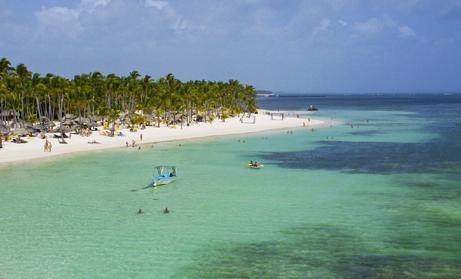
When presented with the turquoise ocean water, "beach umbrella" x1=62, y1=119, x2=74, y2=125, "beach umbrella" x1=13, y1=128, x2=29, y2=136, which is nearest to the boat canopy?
the turquoise ocean water

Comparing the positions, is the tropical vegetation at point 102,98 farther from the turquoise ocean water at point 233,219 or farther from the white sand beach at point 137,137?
the turquoise ocean water at point 233,219

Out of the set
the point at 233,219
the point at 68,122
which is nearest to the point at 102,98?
the point at 68,122

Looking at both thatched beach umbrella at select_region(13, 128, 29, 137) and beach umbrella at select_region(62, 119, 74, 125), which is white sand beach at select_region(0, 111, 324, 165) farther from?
beach umbrella at select_region(62, 119, 74, 125)

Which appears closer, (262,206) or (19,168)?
(262,206)

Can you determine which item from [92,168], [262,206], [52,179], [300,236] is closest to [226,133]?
[92,168]

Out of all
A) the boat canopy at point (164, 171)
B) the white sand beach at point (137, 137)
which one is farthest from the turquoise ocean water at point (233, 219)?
the white sand beach at point (137, 137)

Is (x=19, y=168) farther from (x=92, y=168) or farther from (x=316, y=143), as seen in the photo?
(x=316, y=143)

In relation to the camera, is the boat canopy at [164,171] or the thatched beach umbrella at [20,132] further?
the thatched beach umbrella at [20,132]
